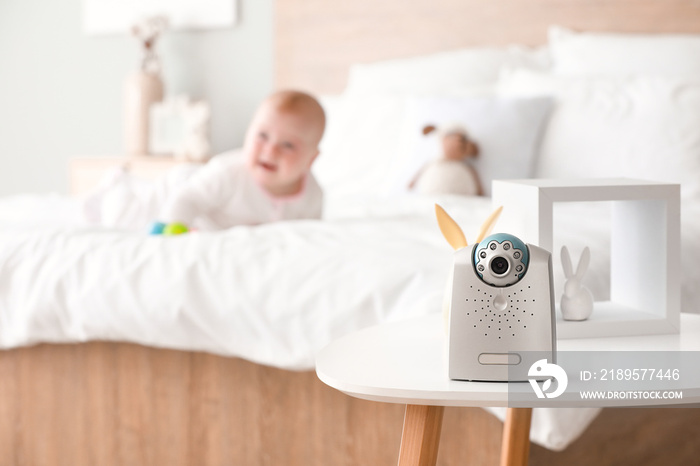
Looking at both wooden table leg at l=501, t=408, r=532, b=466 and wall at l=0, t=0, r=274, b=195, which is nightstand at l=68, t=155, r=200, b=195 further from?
wooden table leg at l=501, t=408, r=532, b=466

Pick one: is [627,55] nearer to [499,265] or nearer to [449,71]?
[449,71]

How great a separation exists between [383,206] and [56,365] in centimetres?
86

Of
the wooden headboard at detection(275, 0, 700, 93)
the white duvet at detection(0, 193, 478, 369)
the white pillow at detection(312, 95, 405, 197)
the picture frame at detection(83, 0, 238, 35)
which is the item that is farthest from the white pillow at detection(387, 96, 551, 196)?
the picture frame at detection(83, 0, 238, 35)

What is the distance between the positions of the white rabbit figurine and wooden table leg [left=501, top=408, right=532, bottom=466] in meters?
0.17

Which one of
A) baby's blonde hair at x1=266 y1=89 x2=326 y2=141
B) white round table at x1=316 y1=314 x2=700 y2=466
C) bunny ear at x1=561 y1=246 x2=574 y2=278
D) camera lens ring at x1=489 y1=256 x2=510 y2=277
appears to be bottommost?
white round table at x1=316 y1=314 x2=700 y2=466

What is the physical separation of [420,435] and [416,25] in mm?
2544

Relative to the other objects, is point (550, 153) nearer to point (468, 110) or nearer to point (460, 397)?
point (468, 110)

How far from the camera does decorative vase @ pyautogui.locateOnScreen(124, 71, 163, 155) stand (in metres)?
3.45

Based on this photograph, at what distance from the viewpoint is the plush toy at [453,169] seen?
212cm

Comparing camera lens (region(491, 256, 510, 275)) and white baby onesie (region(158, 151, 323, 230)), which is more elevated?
white baby onesie (region(158, 151, 323, 230))

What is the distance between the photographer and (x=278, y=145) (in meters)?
1.77

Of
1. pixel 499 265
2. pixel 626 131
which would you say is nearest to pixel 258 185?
pixel 626 131

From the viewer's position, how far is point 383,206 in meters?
1.95

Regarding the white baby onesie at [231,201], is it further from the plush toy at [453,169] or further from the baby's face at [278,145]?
the plush toy at [453,169]
